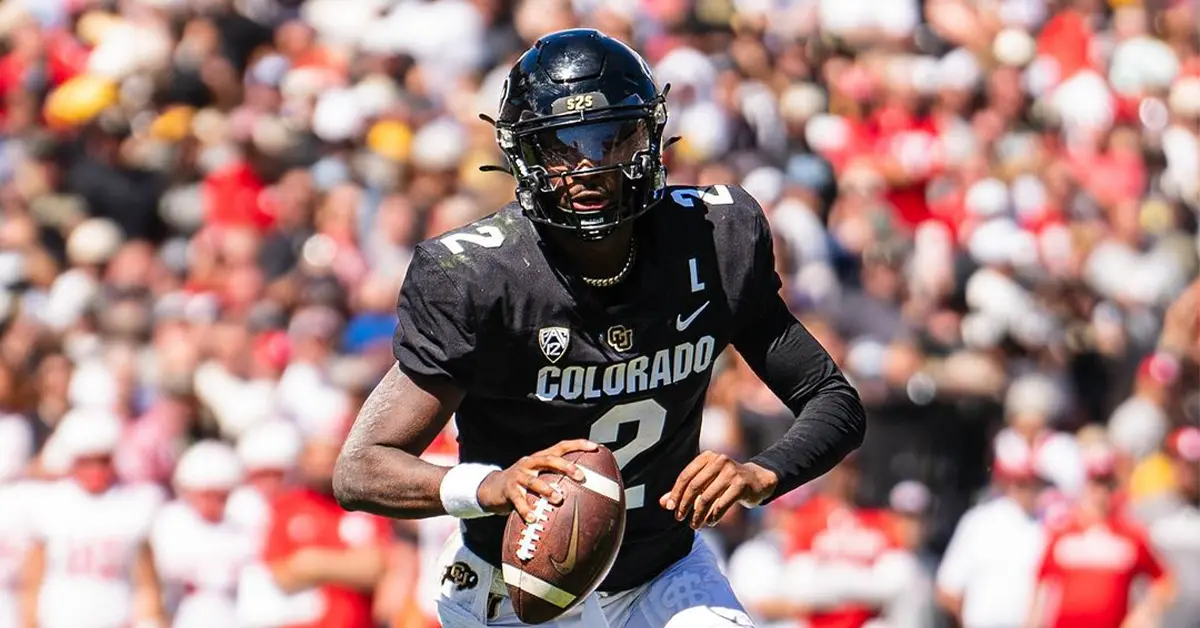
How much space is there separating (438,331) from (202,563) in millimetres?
5024

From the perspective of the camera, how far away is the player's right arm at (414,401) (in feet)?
13.9

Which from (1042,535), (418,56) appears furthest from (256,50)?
(1042,535)

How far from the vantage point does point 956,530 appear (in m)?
9.17

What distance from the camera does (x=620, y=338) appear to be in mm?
4445

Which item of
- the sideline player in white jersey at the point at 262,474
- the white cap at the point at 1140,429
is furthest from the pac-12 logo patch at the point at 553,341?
the white cap at the point at 1140,429

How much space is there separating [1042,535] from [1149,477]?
23.0 inches

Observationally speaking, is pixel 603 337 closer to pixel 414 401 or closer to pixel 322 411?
pixel 414 401

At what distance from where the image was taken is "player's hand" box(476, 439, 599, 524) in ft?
13.0

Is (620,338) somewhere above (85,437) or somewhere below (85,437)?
above

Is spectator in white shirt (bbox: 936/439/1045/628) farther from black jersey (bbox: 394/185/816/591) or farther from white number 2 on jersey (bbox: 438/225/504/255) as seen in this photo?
white number 2 on jersey (bbox: 438/225/504/255)

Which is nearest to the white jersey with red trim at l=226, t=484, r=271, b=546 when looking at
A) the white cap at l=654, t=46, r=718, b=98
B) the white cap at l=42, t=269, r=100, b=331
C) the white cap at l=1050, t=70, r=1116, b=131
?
the white cap at l=42, t=269, r=100, b=331

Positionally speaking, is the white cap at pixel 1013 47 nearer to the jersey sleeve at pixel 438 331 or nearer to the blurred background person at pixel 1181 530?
the blurred background person at pixel 1181 530

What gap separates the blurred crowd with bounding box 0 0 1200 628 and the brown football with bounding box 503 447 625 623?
14.4ft

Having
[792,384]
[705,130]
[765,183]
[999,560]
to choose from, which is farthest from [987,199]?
[792,384]
